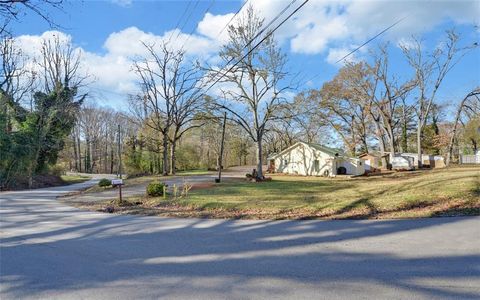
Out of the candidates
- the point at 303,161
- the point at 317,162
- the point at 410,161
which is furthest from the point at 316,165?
the point at 410,161

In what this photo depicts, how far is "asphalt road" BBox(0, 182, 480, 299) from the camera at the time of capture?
14.7 ft

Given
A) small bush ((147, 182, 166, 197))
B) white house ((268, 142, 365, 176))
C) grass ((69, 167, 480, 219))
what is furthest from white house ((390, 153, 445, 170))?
small bush ((147, 182, 166, 197))

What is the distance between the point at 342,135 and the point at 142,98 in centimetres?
2818

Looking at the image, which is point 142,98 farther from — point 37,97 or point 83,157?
point 83,157

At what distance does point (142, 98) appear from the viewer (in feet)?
130

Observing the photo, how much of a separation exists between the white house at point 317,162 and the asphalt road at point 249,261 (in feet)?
94.8

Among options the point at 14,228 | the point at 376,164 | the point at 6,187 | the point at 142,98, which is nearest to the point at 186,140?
the point at 142,98

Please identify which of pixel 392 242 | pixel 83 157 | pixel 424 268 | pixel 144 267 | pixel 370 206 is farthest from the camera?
pixel 83 157

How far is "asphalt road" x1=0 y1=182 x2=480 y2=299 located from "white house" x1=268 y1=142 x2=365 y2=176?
28907mm

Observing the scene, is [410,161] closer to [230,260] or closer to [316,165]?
[316,165]

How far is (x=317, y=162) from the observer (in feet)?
126

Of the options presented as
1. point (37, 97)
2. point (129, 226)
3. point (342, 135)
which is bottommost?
point (129, 226)

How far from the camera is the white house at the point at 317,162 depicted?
37.5 m

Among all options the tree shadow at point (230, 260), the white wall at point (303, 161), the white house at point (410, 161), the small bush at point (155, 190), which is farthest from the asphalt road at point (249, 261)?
the white house at point (410, 161)
